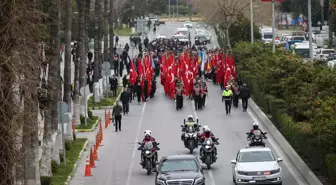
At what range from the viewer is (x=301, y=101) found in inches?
1506

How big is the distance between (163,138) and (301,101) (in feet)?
26.7

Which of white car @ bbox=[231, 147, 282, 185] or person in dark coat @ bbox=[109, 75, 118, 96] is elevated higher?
person in dark coat @ bbox=[109, 75, 118, 96]

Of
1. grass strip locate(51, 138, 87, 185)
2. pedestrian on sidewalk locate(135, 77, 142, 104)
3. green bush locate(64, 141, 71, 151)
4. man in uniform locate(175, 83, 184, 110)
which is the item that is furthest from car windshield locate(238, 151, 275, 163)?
pedestrian on sidewalk locate(135, 77, 142, 104)

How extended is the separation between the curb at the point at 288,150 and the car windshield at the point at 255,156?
1.47 metres

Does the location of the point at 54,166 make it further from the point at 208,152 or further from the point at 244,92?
the point at 244,92

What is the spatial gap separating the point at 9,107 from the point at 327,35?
9073cm

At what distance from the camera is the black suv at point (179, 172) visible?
2958 centimetres

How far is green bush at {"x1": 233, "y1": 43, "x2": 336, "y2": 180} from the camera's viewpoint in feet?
103

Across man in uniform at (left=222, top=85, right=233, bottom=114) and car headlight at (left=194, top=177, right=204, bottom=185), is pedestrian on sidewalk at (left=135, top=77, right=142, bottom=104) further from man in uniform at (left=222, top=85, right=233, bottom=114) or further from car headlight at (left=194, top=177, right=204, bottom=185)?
car headlight at (left=194, top=177, right=204, bottom=185)

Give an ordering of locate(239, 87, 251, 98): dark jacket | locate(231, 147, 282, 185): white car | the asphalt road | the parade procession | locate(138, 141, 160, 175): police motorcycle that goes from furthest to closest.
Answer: the parade procession
locate(239, 87, 251, 98): dark jacket
locate(138, 141, 160, 175): police motorcycle
the asphalt road
locate(231, 147, 282, 185): white car

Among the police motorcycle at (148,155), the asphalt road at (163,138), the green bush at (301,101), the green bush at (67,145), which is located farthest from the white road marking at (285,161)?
the green bush at (67,145)

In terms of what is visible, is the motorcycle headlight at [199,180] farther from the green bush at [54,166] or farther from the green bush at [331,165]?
the green bush at [54,166]

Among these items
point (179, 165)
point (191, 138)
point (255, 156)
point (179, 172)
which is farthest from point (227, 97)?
point (179, 172)

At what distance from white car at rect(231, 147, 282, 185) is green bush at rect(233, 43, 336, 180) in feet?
4.95
